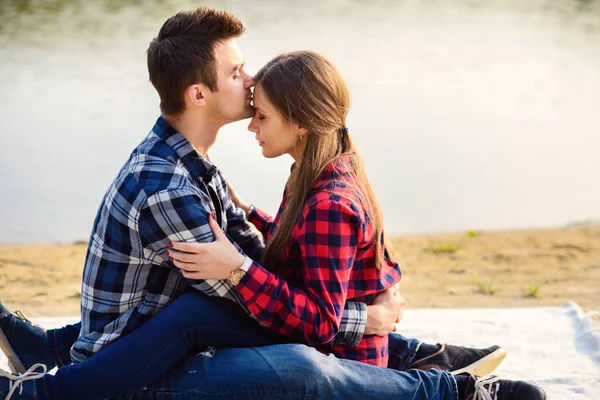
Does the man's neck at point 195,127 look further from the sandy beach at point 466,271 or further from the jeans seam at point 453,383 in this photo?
the sandy beach at point 466,271

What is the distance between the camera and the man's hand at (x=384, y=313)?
2.70 metres

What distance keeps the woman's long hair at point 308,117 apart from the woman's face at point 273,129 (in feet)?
0.10

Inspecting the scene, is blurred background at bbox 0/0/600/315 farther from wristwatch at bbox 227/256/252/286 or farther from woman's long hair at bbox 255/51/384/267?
wristwatch at bbox 227/256/252/286

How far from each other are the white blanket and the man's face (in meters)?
1.48

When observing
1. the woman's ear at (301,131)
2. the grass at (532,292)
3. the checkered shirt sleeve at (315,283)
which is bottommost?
the grass at (532,292)

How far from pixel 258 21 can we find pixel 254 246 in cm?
742

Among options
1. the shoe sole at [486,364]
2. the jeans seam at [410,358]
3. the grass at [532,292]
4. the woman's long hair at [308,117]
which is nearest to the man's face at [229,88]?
the woman's long hair at [308,117]

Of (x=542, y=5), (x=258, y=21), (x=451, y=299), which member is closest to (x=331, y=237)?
(x=451, y=299)

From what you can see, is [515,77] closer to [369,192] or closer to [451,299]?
[451,299]

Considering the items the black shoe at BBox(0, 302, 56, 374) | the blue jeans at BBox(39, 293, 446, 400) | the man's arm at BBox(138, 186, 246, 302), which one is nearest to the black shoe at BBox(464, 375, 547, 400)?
the blue jeans at BBox(39, 293, 446, 400)

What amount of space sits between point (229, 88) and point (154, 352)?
0.96 m

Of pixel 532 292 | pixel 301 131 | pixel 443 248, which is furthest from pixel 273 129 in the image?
pixel 443 248

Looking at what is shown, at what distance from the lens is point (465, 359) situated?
127 inches

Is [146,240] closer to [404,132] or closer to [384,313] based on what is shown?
[384,313]
